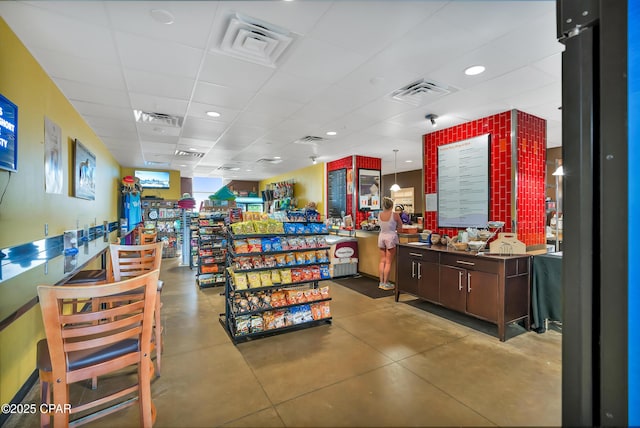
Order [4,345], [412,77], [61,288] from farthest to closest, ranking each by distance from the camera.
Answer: [412,77] → [4,345] → [61,288]

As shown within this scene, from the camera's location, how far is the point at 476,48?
7.50 feet

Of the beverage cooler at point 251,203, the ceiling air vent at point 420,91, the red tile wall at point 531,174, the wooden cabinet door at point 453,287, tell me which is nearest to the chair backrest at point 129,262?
the ceiling air vent at point 420,91

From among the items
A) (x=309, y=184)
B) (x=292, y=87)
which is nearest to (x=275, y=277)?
(x=292, y=87)

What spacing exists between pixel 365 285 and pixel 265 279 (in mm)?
2500

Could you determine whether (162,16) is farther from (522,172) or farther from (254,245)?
(522,172)

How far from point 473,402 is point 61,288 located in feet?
5.60

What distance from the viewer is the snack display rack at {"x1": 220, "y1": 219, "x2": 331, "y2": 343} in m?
2.90

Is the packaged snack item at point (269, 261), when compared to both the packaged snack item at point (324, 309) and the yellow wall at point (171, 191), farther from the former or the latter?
the yellow wall at point (171, 191)

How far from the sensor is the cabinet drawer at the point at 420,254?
11.9 feet

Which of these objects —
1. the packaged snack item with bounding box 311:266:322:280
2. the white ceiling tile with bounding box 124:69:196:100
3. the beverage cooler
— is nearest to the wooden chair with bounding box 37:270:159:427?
the packaged snack item with bounding box 311:266:322:280

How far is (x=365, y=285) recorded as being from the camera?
495cm

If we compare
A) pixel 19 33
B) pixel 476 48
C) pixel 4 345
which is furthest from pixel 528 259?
pixel 19 33

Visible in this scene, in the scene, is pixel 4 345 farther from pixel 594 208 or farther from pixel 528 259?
pixel 528 259

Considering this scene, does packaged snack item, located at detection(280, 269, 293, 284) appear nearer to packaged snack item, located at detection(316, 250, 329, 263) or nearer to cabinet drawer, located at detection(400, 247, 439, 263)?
packaged snack item, located at detection(316, 250, 329, 263)
